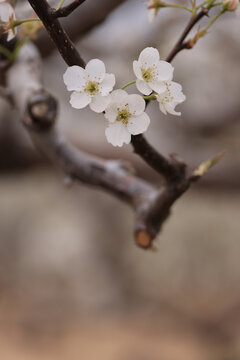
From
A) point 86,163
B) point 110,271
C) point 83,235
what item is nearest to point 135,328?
point 110,271

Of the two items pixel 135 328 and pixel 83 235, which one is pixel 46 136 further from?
pixel 83 235

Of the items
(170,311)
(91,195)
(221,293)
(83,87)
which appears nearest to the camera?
(83,87)

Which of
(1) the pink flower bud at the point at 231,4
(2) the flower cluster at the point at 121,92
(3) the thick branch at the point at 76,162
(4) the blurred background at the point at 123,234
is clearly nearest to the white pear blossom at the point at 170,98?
(2) the flower cluster at the point at 121,92

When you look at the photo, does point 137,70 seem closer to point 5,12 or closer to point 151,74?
point 151,74

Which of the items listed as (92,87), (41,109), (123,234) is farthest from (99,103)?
(123,234)

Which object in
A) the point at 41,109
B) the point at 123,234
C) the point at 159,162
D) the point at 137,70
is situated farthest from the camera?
the point at 123,234

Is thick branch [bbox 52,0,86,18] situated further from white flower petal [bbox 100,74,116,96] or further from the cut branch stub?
the cut branch stub

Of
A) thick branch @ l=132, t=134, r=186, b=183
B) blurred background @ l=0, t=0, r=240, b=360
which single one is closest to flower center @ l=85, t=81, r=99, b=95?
thick branch @ l=132, t=134, r=186, b=183

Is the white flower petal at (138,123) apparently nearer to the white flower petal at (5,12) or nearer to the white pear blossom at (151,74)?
the white pear blossom at (151,74)
